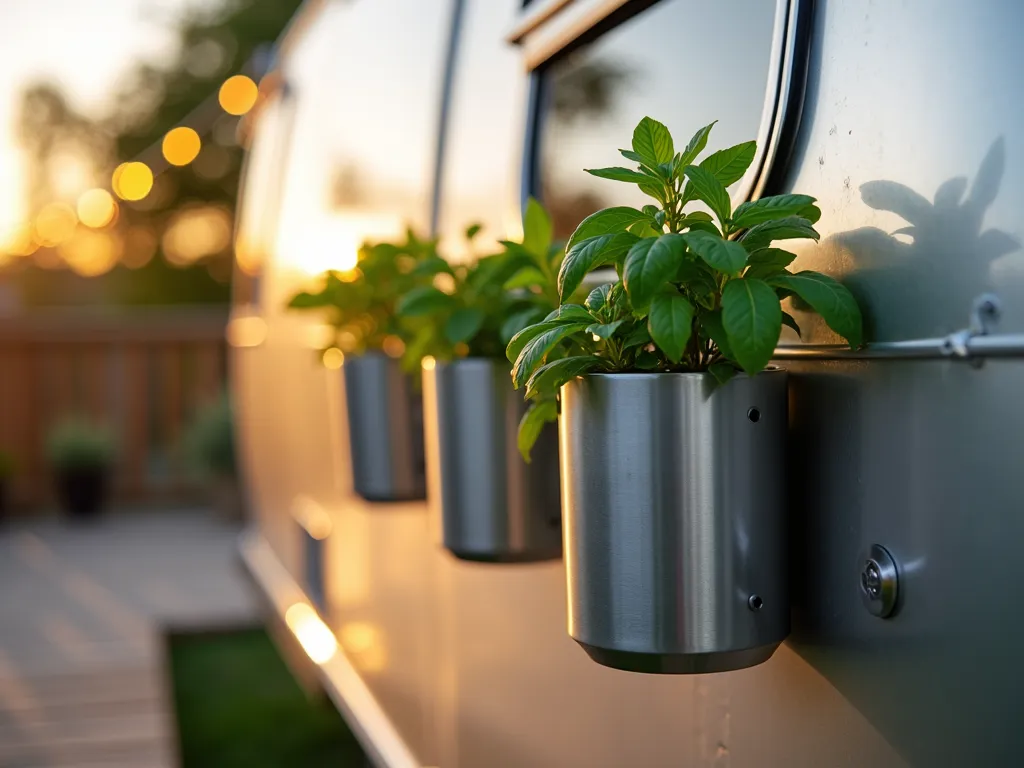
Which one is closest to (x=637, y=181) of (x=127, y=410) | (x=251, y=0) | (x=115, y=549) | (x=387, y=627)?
(x=387, y=627)

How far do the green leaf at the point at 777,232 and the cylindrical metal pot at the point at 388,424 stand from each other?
99cm

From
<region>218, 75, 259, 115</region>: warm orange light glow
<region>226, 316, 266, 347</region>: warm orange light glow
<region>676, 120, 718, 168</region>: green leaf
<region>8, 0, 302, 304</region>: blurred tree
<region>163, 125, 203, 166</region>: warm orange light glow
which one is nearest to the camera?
<region>676, 120, 718, 168</region>: green leaf

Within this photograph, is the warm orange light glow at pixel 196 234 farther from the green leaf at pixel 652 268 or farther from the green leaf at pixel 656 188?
the green leaf at pixel 652 268

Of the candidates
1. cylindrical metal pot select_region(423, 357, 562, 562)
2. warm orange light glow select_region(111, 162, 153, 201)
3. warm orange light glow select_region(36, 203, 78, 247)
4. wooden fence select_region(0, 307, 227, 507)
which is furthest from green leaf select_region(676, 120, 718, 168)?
warm orange light glow select_region(36, 203, 78, 247)

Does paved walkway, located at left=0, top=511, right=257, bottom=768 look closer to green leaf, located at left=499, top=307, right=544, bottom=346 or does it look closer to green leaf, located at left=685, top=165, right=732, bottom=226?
green leaf, located at left=499, top=307, right=544, bottom=346

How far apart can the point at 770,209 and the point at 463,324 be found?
1.90ft

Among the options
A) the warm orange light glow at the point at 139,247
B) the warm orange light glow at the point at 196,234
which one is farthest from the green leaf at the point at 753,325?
the warm orange light glow at the point at 139,247

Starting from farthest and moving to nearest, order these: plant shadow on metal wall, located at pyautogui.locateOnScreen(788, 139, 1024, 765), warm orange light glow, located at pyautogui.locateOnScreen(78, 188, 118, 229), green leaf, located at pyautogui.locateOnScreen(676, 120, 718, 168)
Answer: warm orange light glow, located at pyautogui.locateOnScreen(78, 188, 118, 229)
green leaf, located at pyautogui.locateOnScreen(676, 120, 718, 168)
plant shadow on metal wall, located at pyautogui.locateOnScreen(788, 139, 1024, 765)

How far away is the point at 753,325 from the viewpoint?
2.79 ft

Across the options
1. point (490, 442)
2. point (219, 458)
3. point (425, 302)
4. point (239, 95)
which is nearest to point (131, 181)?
point (219, 458)

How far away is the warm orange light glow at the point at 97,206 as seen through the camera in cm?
783

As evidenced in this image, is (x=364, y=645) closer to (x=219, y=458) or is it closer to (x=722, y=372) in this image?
(x=722, y=372)

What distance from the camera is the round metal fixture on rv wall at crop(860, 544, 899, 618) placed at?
2.73 feet

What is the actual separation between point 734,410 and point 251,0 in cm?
2138
